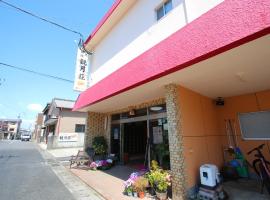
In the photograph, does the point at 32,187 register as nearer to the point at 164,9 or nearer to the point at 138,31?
the point at 138,31

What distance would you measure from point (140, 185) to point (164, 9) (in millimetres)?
5881

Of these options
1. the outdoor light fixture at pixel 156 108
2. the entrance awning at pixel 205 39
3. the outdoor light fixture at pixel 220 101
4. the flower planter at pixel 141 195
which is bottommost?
the flower planter at pixel 141 195

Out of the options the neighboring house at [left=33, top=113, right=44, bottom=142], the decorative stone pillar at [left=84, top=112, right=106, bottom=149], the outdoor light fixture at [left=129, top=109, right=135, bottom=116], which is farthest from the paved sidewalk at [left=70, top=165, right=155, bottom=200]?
the neighboring house at [left=33, top=113, right=44, bottom=142]

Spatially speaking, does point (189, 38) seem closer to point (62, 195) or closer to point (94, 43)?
point (62, 195)

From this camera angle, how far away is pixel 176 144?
4602 millimetres

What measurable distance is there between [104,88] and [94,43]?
4.75 metres

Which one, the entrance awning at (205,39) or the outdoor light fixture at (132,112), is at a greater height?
the entrance awning at (205,39)

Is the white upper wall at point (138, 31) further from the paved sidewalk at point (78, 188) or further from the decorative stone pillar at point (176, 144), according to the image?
the paved sidewalk at point (78, 188)

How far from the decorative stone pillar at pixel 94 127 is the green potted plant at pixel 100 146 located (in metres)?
0.43

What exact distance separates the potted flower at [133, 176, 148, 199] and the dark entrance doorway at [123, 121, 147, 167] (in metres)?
4.80

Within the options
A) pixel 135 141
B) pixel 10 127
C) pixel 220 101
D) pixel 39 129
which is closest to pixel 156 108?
pixel 220 101

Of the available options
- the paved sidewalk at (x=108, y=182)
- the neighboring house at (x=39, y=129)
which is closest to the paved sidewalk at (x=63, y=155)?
the paved sidewalk at (x=108, y=182)

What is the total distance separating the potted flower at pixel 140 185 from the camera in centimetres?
481

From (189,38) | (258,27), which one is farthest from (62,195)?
(258,27)
